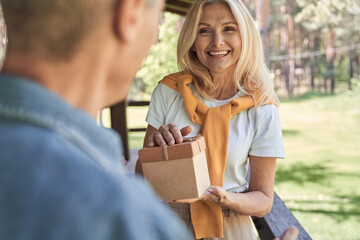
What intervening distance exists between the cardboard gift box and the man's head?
1089 mm

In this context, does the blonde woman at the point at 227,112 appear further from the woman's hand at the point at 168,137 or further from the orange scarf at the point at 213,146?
the woman's hand at the point at 168,137

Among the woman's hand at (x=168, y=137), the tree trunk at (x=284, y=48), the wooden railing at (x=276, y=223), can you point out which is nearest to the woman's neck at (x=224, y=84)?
the woman's hand at (x=168, y=137)

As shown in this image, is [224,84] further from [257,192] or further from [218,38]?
[257,192]

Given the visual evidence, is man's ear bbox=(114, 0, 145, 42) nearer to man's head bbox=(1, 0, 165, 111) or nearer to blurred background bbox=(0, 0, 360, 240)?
man's head bbox=(1, 0, 165, 111)

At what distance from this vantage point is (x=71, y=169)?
0.56 metres

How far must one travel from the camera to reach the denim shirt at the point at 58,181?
1.78ft

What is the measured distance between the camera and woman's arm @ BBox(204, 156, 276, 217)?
6.79 ft

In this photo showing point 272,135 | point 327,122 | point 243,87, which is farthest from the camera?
point 327,122

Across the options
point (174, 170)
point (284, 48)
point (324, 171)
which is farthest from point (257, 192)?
point (284, 48)

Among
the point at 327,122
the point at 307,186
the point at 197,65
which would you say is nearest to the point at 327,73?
the point at 327,122

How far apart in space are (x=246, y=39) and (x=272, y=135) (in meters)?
0.49

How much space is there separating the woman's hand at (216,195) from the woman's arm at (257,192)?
0.05m

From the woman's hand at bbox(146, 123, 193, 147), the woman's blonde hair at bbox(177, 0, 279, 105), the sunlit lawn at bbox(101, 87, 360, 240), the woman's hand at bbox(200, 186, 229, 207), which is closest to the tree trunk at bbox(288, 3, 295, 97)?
the sunlit lawn at bbox(101, 87, 360, 240)

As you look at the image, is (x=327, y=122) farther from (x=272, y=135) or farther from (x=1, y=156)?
(x=1, y=156)
